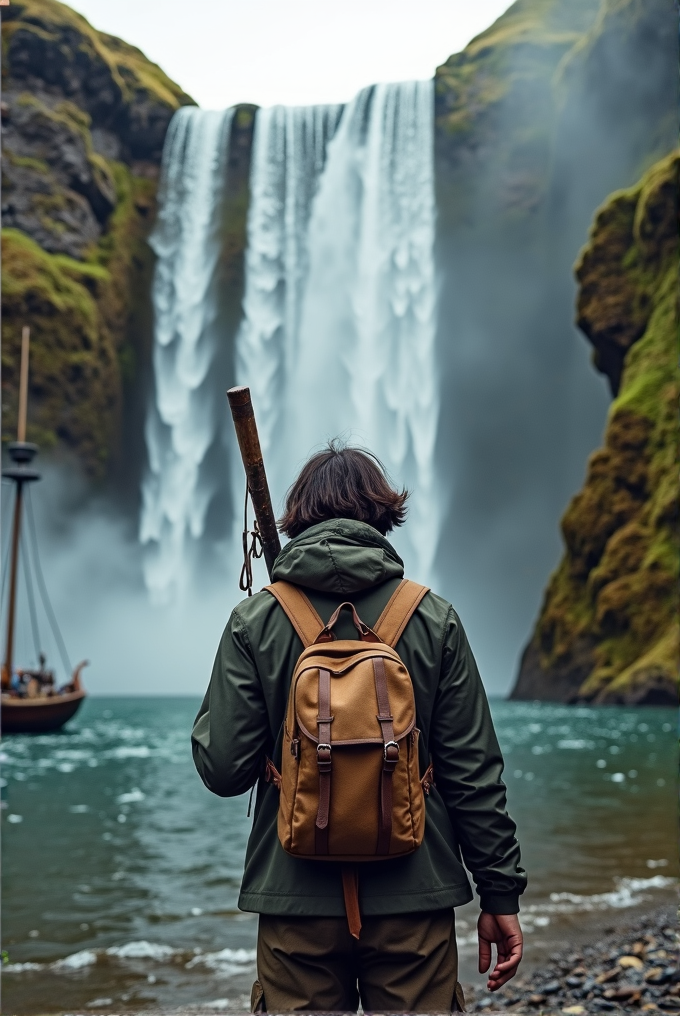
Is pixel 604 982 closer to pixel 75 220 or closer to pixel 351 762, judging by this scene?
pixel 351 762

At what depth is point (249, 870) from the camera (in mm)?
2188

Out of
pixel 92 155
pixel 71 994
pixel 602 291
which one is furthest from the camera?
pixel 92 155

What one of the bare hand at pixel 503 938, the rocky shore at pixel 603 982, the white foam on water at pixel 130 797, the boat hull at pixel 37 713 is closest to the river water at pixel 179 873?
the white foam on water at pixel 130 797

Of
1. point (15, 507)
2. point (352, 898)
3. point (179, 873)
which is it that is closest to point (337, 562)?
point (352, 898)

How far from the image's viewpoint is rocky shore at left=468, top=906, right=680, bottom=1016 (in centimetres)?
527

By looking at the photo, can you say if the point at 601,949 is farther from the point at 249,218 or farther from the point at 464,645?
the point at 249,218

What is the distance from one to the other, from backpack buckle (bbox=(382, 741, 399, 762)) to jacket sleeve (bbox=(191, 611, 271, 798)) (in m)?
0.39

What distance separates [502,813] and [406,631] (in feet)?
1.74

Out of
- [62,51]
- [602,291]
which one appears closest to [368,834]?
[602,291]

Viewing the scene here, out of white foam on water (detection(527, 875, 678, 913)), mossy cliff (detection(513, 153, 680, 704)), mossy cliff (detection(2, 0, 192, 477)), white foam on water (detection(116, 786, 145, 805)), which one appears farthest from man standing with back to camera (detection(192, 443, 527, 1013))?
mossy cliff (detection(2, 0, 192, 477))

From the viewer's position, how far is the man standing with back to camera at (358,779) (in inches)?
79.5

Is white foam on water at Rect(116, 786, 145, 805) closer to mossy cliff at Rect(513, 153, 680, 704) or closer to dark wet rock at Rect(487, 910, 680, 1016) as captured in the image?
dark wet rock at Rect(487, 910, 680, 1016)

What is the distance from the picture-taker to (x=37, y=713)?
37.3 metres

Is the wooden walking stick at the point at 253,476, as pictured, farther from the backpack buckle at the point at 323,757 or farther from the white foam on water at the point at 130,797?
the white foam on water at the point at 130,797
